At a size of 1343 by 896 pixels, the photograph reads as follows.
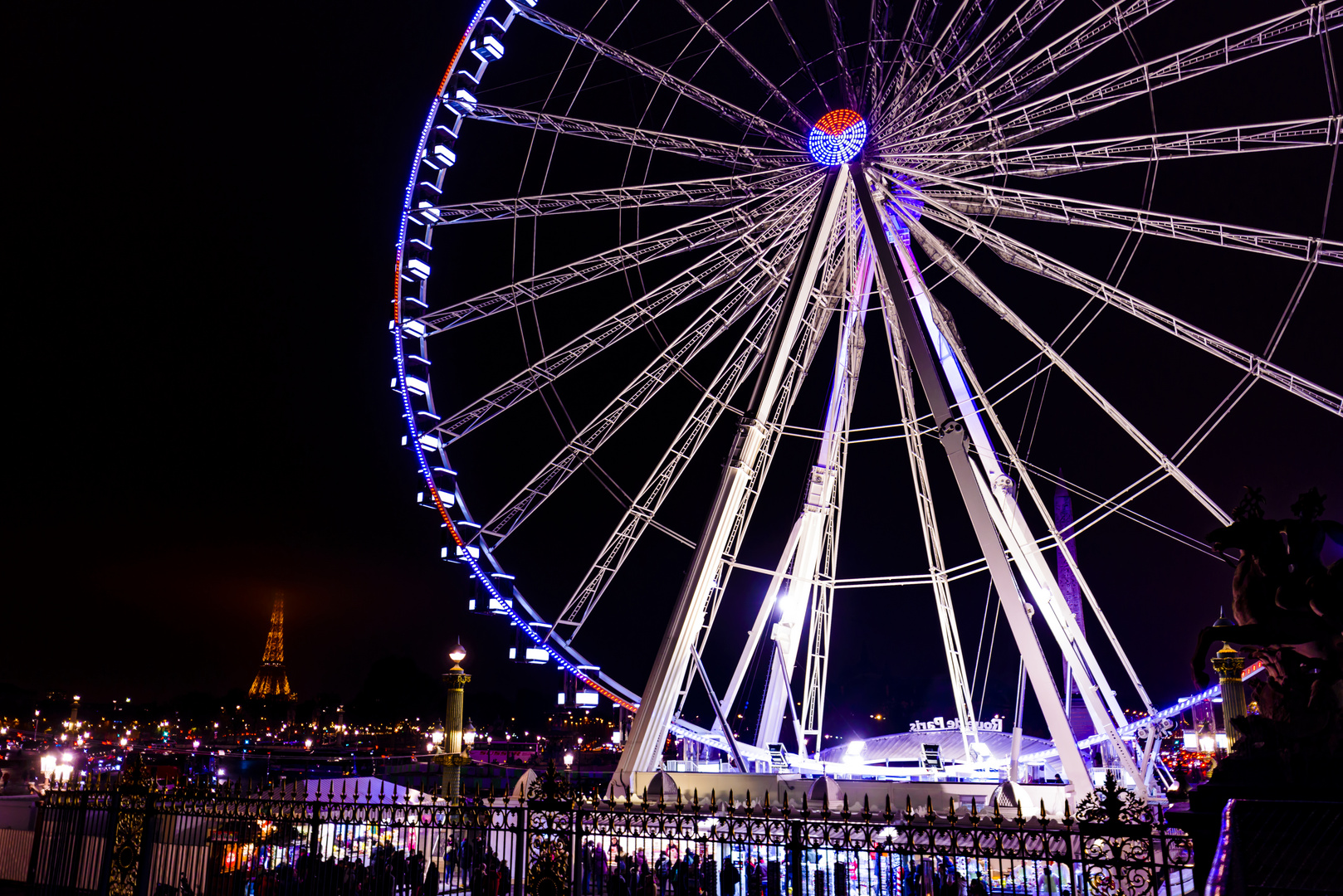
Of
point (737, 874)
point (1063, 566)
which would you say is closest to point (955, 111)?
point (737, 874)

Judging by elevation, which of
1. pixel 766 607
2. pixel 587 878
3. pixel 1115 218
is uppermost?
pixel 1115 218

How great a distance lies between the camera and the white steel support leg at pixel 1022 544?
14906mm

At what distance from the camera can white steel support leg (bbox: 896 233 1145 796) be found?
14906 millimetres

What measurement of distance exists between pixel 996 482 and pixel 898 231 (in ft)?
19.7

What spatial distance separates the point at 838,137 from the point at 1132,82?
17.3ft

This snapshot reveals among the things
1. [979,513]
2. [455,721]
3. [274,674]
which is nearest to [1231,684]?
Result: [979,513]

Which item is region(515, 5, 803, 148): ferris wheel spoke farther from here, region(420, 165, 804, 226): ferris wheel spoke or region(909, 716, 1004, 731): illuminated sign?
region(909, 716, 1004, 731): illuminated sign

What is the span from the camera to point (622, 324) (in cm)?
2059

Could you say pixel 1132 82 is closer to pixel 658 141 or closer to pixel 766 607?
pixel 658 141

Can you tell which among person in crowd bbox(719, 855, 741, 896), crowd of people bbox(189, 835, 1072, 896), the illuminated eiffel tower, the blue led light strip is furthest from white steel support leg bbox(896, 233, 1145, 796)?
the illuminated eiffel tower

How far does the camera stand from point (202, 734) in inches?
4353

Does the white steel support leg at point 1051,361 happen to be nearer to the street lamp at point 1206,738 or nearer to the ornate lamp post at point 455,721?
the ornate lamp post at point 455,721

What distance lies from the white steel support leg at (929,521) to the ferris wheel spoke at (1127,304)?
210 cm

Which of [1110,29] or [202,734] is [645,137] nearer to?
[1110,29]
